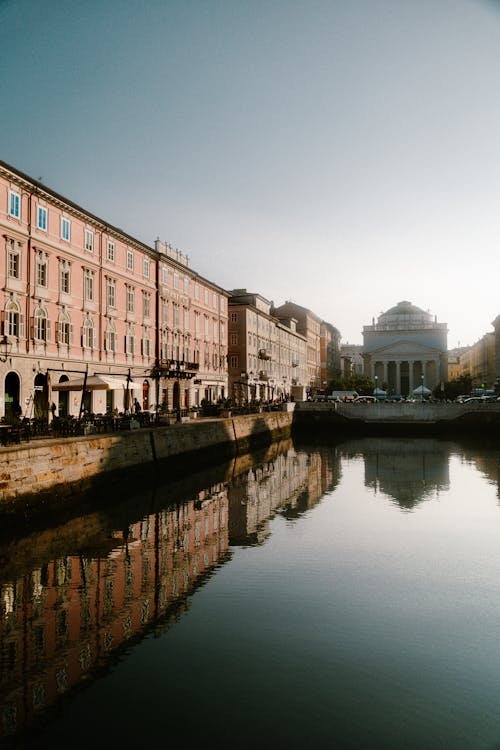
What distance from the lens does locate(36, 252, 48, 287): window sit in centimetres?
3825

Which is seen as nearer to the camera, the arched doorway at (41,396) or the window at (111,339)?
the arched doorway at (41,396)

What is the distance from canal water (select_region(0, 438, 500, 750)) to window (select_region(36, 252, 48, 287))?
1764 centimetres

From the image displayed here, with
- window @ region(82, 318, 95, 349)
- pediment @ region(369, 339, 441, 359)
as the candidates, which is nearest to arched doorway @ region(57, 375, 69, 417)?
window @ region(82, 318, 95, 349)

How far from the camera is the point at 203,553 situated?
20250 mm

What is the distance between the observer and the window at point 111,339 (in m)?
46.8

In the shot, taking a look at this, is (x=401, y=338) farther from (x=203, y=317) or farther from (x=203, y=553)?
(x=203, y=553)

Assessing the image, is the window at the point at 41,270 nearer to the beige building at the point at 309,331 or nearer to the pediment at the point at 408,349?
the beige building at the point at 309,331

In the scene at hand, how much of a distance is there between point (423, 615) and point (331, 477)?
25033 millimetres

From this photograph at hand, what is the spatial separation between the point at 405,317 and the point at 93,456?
163 m

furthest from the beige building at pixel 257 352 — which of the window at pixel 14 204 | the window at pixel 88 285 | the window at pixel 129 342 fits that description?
the window at pixel 14 204

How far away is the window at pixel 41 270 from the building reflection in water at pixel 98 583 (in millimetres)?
16929

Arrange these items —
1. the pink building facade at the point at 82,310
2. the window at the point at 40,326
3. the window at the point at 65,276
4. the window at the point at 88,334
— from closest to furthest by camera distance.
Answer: the pink building facade at the point at 82,310 < the window at the point at 40,326 < the window at the point at 65,276 < the window at the point at 88,334

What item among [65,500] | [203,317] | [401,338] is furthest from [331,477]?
[401,338]

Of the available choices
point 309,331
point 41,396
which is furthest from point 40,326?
point 309,331
